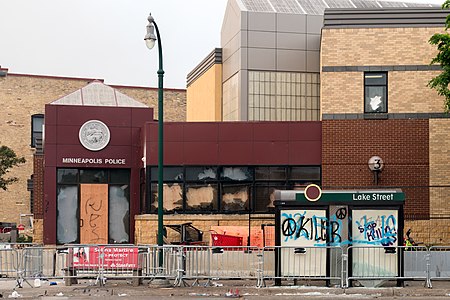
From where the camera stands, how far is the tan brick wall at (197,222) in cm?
2830

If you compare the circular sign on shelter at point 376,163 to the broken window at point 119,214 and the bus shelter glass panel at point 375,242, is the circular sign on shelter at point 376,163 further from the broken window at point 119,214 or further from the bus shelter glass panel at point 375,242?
the broken window at point 119,214

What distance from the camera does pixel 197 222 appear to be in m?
28.4

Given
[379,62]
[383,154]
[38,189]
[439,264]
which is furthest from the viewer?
[38,189]

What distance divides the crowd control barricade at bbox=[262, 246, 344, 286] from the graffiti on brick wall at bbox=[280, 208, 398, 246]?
21 cm

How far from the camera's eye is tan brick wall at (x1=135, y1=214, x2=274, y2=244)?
28297mm

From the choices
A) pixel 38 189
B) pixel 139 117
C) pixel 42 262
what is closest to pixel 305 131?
pixel 139 117

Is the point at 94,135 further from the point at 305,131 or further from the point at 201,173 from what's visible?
the point at 305,131

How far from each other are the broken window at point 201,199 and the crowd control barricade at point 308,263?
29.6 ft

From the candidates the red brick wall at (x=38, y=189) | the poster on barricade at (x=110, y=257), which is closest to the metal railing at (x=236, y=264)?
the poster on barricade at (x=110, y=257)

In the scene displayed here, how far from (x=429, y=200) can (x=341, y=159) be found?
3.33 meters

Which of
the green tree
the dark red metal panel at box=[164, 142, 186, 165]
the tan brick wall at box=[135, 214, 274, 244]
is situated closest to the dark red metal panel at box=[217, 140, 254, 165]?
the dark red metal panel at box=[164, 142, 186, 165]

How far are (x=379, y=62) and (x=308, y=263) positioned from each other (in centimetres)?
1081

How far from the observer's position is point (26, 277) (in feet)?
67.5

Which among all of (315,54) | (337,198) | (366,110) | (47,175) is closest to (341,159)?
(366,110)
